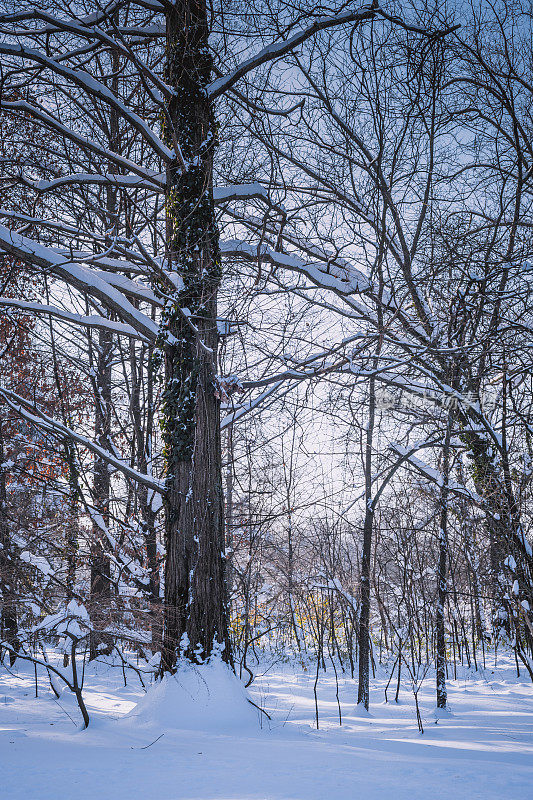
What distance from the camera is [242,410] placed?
21.2 feet

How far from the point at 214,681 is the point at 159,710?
51 cm

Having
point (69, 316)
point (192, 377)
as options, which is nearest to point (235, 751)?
point (192, 377)

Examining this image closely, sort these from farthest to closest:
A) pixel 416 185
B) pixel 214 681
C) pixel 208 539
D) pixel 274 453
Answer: pixel 274 453, pixel 416 185, pixel 208 539, pixel 214 681

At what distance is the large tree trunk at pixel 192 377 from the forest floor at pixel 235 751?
0.53 meters

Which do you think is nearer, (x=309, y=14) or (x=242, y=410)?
(x=309, y=14)

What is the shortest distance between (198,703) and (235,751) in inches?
40.4

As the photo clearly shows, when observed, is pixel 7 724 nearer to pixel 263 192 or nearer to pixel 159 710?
pixel 159 710

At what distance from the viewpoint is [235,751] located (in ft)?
12.6

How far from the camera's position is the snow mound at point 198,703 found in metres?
4.65

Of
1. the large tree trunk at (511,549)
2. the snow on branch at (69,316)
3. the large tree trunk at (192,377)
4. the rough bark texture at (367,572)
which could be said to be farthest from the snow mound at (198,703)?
the rough bark texture at (367,572)

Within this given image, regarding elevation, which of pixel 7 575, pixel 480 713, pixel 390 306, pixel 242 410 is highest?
pixel 390 306

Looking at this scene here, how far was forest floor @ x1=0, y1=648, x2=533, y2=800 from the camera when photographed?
9.73ft

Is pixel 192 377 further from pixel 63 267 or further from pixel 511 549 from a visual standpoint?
pixel 511 549

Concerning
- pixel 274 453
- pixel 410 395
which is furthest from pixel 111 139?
pixel 274 453
